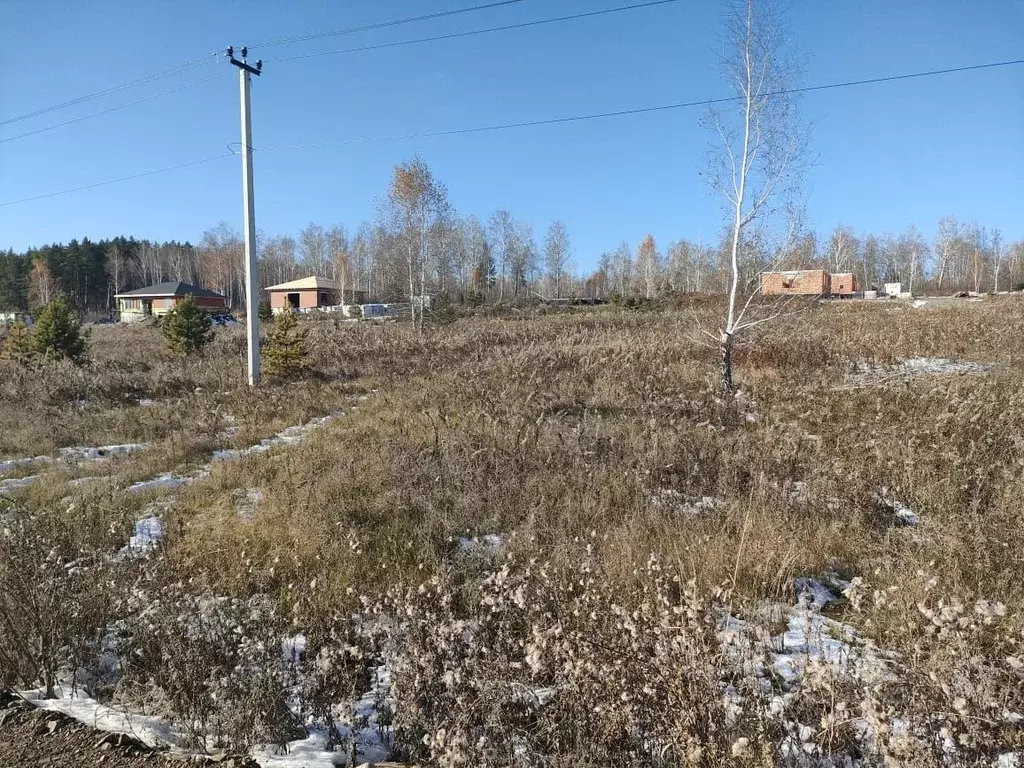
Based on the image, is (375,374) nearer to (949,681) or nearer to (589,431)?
(589,431)

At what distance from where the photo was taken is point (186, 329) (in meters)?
18.9

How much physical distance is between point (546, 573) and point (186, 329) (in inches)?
762

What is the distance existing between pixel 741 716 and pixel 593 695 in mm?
548

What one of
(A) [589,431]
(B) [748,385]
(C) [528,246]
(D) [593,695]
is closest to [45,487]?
(A) [589,431]

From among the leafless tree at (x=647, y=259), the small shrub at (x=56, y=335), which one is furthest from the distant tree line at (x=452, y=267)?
the small shrub at (x=56, y=335)

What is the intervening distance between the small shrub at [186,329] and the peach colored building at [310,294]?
37.1 meters

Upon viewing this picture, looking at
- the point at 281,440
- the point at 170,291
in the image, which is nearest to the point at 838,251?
the point at 281,440

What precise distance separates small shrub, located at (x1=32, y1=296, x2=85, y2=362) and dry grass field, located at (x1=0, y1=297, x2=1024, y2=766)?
680 cm

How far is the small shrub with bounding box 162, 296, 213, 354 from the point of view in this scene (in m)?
18.6

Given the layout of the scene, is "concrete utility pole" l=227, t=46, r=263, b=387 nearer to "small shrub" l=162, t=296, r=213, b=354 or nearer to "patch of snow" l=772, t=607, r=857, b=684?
"small shrub" l=162, t=296, r=213, b=354

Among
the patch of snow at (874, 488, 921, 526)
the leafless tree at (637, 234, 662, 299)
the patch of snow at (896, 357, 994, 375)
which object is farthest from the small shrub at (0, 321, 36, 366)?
the leafless tree at (637, 234, 662, 299)

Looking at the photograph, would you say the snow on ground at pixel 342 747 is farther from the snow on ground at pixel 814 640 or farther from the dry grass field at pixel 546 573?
the snow on ground at pixel 814 640

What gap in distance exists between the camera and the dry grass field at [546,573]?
2.14 m

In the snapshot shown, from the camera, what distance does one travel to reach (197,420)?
30.8 feet
